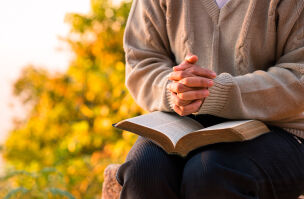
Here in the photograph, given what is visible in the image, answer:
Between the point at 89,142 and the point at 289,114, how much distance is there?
84.3 inches

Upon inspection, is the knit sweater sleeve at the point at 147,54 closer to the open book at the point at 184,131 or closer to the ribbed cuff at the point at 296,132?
the open book at the point at 184,131

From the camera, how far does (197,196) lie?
3.73 feet

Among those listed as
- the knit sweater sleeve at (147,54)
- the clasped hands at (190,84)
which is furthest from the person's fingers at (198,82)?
the knit sweater sleeve at (147,54)

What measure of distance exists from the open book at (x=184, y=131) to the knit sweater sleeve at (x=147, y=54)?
187 millimetres

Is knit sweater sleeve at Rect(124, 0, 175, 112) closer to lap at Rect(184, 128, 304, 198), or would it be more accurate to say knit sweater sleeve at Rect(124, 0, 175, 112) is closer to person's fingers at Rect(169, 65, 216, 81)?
person's fingers at Rect(169, 65, 216, 81)

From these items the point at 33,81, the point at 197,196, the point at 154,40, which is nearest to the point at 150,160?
the point at 197,196

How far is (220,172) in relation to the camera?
3.69 feet

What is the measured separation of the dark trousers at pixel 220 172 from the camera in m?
1.13

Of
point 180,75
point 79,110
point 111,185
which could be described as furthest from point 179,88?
point 79,110

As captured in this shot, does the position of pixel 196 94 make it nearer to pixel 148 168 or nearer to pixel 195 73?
pixel 195 73

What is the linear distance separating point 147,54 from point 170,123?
38 cm

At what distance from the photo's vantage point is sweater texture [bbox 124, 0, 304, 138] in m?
1.36

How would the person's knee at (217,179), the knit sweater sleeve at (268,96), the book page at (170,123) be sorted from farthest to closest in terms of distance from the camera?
1. the knit sweater sleeve at (268,96)
2. the book page at (170,123)
3. the person's knee at (217,179)

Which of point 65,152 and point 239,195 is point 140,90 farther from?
point 65,152
